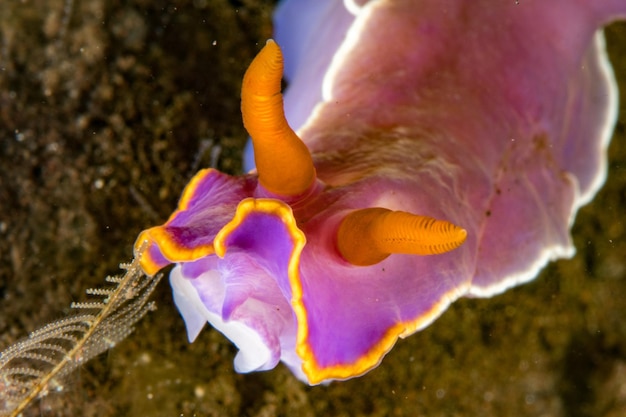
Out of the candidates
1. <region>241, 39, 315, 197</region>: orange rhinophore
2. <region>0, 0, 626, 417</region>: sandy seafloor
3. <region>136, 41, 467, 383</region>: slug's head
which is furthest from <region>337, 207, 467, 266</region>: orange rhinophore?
<region>0, 0, 626, 417</region>: sandy seafloor

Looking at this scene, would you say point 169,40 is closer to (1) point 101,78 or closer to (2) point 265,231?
(1) point 101,78

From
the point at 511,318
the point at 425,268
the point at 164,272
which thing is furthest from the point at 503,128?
the point at 164,272

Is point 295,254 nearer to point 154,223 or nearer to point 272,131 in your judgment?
point 272,131

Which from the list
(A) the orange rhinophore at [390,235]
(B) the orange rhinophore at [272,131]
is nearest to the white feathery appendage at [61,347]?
(B) the orange rhinophore at [272,131]

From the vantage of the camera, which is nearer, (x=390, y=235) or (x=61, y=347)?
(x=390, y=235)

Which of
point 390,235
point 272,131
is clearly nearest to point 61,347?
point 272,131

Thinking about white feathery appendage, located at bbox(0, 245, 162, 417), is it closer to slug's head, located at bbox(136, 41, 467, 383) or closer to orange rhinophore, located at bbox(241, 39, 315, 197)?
slug's head, located at bbox(136, 41, 467, 383)

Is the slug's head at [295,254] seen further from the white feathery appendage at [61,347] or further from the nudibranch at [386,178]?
the white feathery appendage at [61,347]
